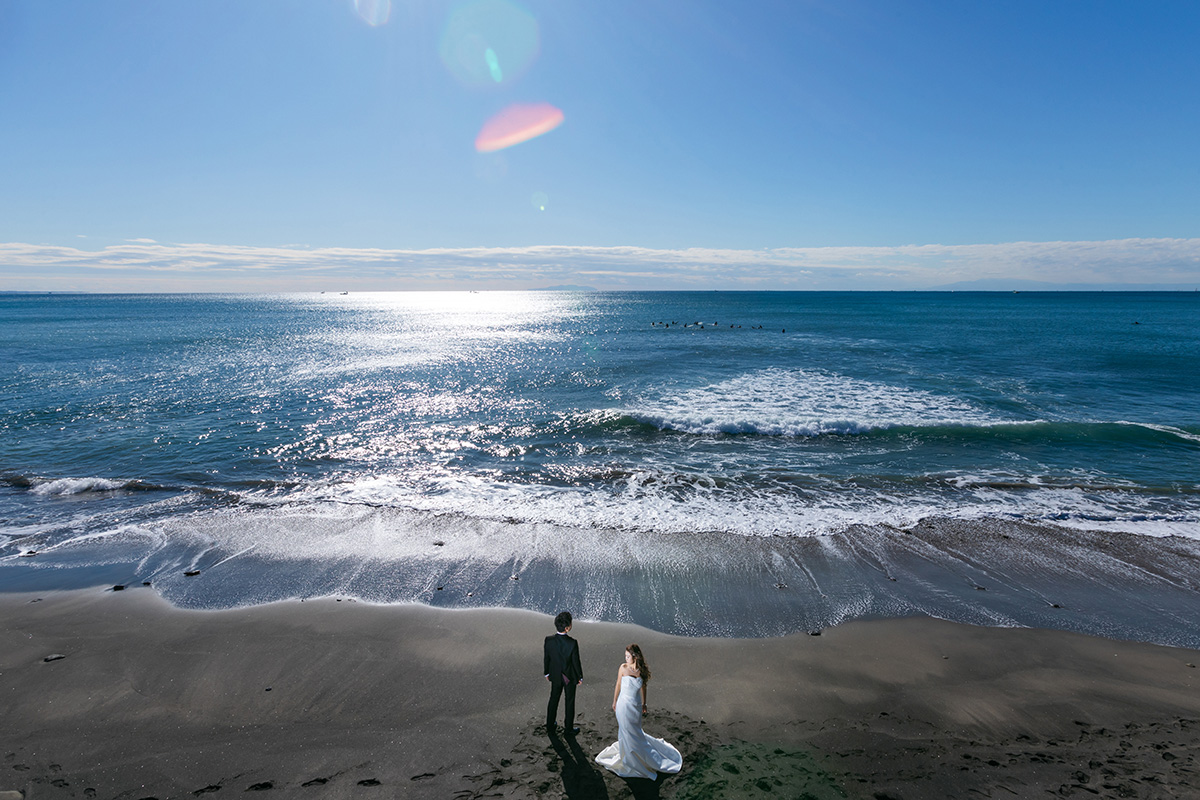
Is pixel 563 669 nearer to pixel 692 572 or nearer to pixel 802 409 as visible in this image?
pixel 692 572

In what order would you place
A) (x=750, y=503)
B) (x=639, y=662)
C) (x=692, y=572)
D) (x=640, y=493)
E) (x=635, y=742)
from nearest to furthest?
(x=635, y=742) → (x=639, y=662) → (x=692, y=572) → (x=750, y=503) → (x=640, y=493)

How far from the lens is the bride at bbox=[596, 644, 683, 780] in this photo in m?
5.89

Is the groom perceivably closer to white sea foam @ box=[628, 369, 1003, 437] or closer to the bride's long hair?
the bride's long hair

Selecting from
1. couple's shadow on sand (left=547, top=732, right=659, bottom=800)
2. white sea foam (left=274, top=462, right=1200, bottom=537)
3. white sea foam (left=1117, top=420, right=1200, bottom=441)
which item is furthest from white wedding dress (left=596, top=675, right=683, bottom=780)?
white sea foam (left=1117, top=420, right=1200, bottom=441)

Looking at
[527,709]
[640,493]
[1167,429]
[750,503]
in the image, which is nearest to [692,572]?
[750,503]

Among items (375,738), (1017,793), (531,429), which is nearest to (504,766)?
(375,738)

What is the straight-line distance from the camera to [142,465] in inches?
715

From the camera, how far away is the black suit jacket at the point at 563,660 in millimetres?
6551

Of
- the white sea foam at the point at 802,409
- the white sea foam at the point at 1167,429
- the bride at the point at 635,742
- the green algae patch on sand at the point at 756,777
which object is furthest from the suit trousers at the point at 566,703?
the white sea foam at the point at 1167,429

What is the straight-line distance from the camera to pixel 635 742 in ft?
19.3

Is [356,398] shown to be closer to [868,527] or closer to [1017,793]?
[868,527]

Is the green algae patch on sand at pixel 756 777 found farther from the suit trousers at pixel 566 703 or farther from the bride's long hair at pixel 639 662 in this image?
the suit trousers at pixel 566 703

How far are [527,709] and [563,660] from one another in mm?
1243

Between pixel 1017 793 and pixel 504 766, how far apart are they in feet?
18.7
